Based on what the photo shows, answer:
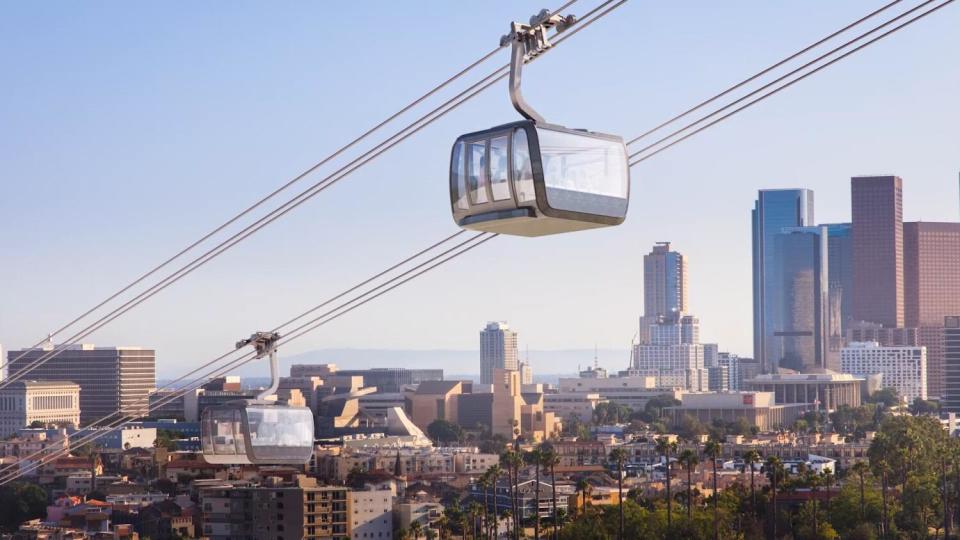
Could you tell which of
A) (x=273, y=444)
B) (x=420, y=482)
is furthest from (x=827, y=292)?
(x=273, y=444)

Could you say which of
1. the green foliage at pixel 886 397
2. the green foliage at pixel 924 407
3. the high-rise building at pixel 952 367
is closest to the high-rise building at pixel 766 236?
the green foliage at pixel 886 397

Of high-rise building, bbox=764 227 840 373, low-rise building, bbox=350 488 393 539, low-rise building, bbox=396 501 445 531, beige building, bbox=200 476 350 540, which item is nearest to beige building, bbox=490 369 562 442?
low-rise building, bbox=396 501 445 531

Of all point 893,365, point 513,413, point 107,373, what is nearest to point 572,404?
point 513,413

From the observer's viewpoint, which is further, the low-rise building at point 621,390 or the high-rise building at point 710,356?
the high-rise building at point 710,356

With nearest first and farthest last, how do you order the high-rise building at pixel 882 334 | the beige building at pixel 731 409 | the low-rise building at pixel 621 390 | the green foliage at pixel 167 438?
the green foliage at pixel 167 438, the beige building at pixel 731 409, the low-rise building at pixel 621 390, the high-rise building at pixel 882 334

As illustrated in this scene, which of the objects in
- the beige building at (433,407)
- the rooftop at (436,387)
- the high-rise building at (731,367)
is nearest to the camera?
the beige building at (433,407)

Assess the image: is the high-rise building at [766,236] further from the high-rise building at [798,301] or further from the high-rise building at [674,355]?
the high-rise building at [674,355]
